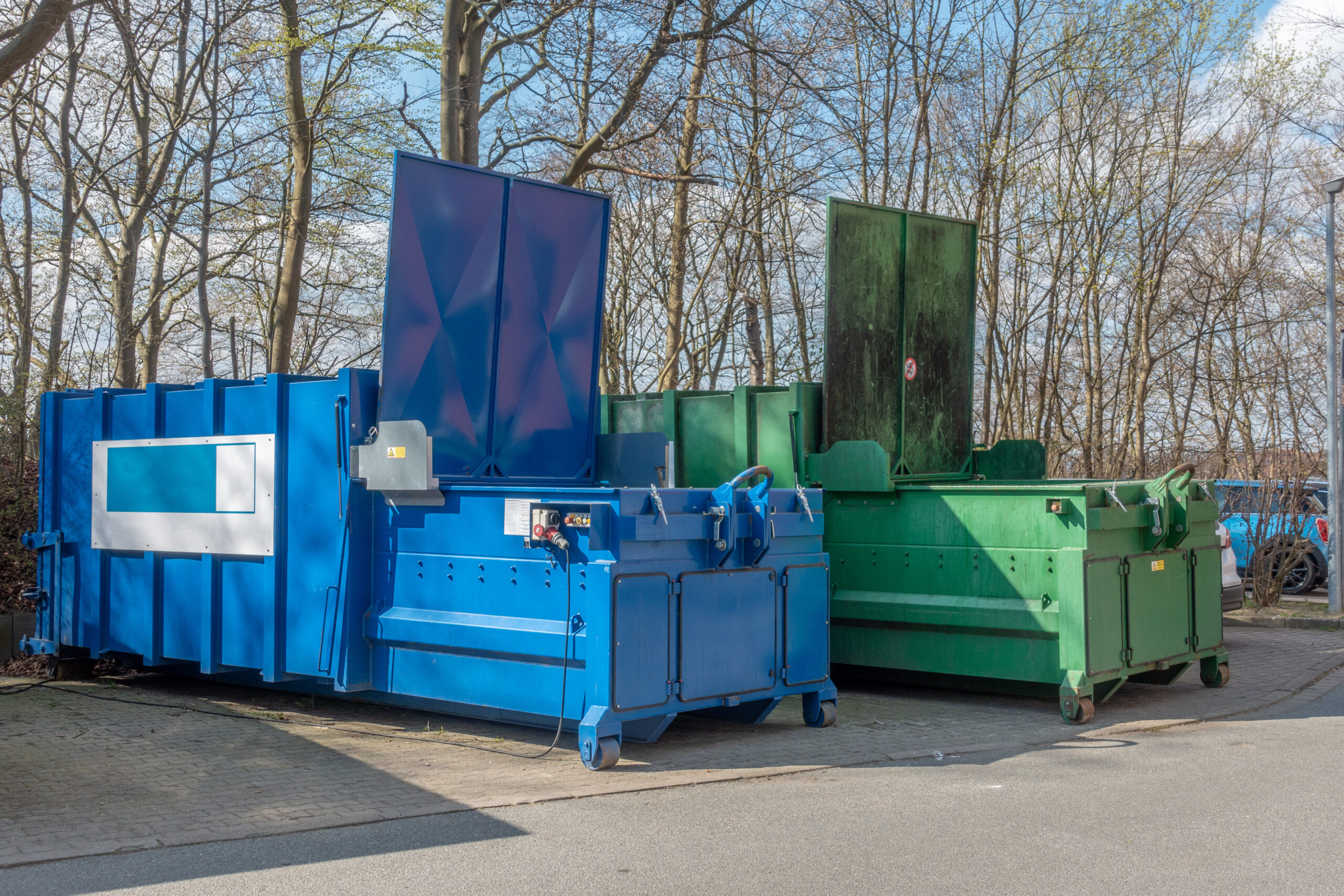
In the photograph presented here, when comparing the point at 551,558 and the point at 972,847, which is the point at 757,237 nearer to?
the point at 551,558

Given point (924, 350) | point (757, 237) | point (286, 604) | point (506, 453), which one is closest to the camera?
point (286, 604)

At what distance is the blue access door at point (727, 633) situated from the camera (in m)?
7.07

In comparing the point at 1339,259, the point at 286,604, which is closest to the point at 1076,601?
the point at 286,604

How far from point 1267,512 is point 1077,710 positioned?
9.09 m

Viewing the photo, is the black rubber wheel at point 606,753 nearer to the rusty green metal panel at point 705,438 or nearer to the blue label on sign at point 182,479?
the blue label on sign at point 182,479

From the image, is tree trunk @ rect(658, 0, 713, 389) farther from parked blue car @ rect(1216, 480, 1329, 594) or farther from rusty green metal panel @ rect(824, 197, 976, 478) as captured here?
parked blue car @ rect(1216, 480, 1329, 594)

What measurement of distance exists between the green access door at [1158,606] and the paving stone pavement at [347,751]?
445 millimetres

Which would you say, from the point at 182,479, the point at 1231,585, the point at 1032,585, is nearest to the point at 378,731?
the point at 182,479

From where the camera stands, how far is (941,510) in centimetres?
920

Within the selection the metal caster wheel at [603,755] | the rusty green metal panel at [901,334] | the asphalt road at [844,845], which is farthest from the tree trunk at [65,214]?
the asphalt road at [844,845]

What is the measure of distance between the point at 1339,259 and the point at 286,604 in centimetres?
2359

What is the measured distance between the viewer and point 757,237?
20.4 meters

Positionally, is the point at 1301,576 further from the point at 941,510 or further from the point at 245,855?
the point at 245,855

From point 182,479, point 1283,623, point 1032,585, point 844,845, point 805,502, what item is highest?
point 182,479
